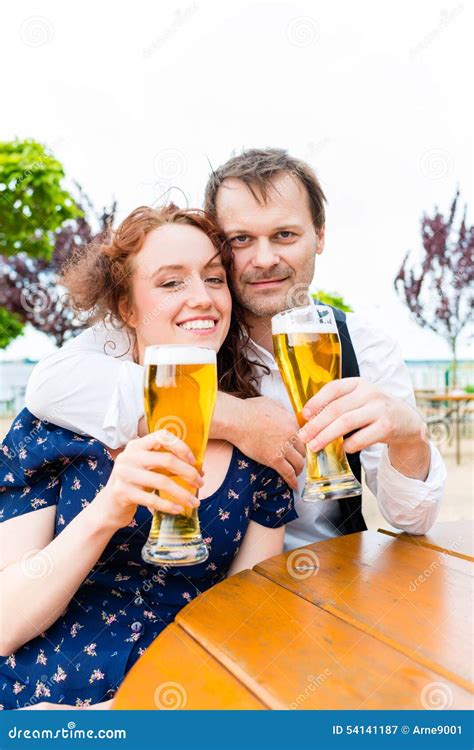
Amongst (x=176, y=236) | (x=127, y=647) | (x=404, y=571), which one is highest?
(x=176, y=236)

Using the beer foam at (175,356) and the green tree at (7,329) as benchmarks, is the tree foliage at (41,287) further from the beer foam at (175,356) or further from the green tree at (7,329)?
the beer foam at (175,356)

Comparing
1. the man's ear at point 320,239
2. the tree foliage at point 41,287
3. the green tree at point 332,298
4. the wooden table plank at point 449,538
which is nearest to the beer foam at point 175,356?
the wooden table plank at point 449,538

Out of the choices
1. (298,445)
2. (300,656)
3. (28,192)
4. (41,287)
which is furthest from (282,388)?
(41,287)

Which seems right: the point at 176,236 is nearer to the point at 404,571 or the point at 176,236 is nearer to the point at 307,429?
the point at 307,429

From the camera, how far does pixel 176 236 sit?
1.75 metres

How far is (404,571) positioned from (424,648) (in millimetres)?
381

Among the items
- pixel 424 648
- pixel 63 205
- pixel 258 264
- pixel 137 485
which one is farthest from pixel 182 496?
pixel 63 205

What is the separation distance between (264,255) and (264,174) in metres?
0.36

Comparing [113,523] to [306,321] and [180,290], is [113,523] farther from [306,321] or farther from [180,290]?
[180,290]

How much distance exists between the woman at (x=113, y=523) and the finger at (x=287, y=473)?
0.14 feet

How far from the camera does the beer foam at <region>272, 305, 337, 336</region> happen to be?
1.36 m

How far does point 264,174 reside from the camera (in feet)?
8.02

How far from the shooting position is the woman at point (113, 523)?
50.9 inches
